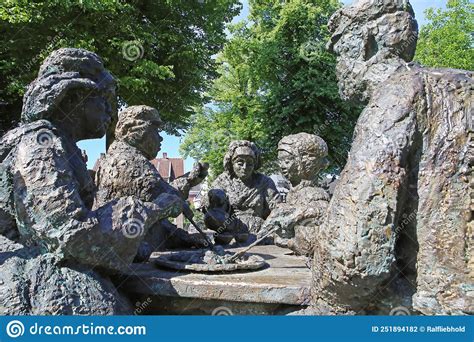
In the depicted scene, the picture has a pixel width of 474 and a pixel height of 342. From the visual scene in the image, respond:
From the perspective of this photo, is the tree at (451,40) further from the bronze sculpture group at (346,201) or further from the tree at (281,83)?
the bronze sculpture group at (346,201)

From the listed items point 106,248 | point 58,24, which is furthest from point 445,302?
point 58,24

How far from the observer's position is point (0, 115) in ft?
46.4

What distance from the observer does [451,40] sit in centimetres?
1800

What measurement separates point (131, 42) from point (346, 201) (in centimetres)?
1152

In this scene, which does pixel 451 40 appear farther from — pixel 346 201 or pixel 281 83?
pixel 346 201

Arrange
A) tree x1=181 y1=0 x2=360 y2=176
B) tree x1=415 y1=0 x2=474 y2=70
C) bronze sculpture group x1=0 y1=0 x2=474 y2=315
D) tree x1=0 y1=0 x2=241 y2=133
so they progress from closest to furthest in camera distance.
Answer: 1. bronze sculpture group x1=0 y1=0 x2=474 y2=315
2. tree x1=0 y1=0 x2=241 y2=133
3. tree x1=181 y1=0 x2=360 y2=176
4. tree x1=415 y1=0 x2=474 y2=70

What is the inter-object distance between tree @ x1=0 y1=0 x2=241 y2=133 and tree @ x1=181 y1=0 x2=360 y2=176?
85.7 inches

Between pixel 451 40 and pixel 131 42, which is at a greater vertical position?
pixel 451 40

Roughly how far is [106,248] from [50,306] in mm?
393

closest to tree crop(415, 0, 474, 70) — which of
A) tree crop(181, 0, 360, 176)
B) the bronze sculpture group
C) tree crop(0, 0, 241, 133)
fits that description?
tree crop(181, 0, 360, 176)

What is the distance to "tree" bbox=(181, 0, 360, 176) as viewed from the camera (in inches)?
641

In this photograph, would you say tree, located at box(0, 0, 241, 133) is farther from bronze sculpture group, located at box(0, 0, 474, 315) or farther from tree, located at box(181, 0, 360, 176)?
bronze sculpture group, located at box(0, 0, 474, 315)

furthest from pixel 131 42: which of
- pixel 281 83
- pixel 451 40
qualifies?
pixel 451 40

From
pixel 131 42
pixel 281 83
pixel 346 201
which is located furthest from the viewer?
pixel 281 83
